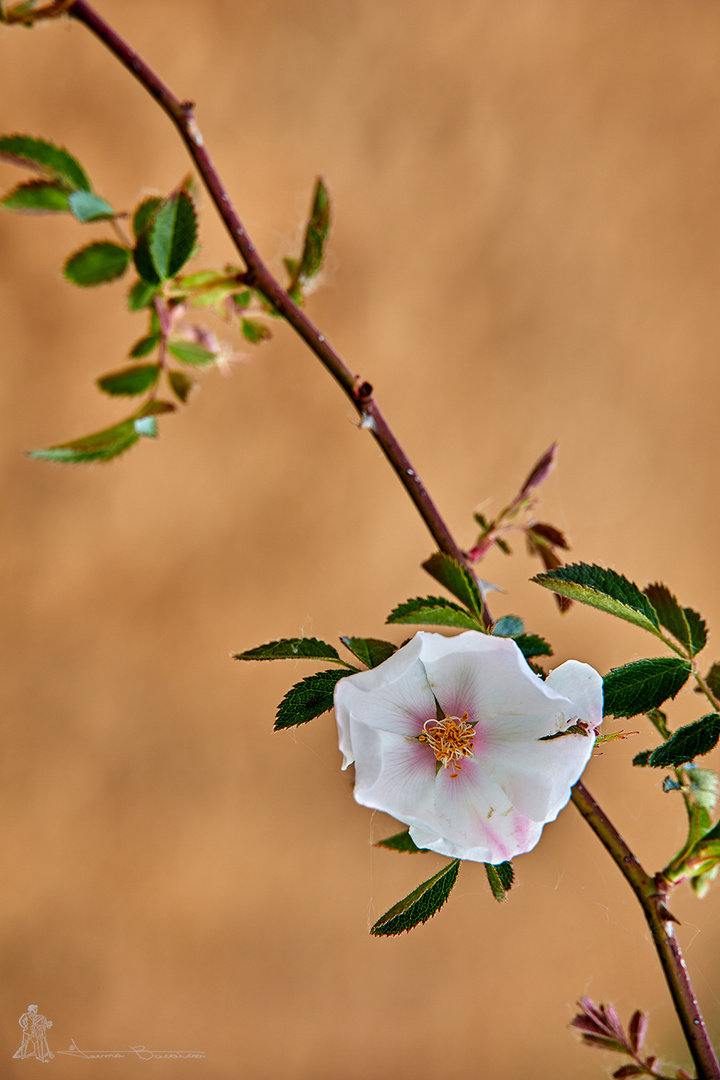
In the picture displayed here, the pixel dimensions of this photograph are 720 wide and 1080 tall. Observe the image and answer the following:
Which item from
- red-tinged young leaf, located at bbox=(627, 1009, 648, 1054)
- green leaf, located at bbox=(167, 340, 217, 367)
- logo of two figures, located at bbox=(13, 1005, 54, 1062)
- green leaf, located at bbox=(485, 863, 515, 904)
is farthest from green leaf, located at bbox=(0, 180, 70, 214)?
logo of two figures, located at bbox=(13, 1005, 54, 1062)

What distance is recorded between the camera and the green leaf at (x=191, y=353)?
43 centimetres

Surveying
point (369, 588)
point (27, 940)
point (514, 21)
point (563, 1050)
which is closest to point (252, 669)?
point (369, 588)

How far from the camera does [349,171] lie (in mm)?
1001

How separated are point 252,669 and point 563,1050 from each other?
60 cm

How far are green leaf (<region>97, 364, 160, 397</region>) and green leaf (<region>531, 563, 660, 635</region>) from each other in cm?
25

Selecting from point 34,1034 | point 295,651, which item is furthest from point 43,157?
point 34,1034

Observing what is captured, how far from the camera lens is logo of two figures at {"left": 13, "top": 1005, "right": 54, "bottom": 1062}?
815 mm

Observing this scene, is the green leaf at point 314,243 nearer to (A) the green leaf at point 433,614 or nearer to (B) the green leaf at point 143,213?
(B) the green leaf at point 143,213

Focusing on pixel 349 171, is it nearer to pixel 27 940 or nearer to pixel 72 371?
pixel 72 371

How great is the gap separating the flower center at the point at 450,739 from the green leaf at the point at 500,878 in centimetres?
3

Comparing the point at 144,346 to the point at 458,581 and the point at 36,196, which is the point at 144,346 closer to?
the point at 36,196

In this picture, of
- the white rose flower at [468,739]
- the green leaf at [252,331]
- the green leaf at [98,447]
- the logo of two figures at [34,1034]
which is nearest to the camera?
the white rose flower at [468,739]

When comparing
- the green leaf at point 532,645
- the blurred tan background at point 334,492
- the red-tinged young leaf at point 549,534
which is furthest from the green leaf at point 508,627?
the blurred tan background at point 334,492

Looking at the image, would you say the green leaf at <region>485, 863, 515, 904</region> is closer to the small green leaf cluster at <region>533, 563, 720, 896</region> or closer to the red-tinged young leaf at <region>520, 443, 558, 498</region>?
the small green leaf cluster at <region>533, 563, 720, 896</region>
